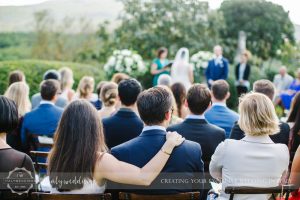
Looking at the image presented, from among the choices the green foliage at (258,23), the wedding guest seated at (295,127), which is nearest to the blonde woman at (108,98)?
the wedding guest seated at (295,127)

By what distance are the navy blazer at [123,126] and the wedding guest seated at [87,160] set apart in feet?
6.85

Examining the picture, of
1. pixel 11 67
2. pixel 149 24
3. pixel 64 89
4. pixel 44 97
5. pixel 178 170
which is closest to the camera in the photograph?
pixel 178 170

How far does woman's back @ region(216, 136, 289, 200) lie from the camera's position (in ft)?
13.1

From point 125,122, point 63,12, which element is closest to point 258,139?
point 125,122

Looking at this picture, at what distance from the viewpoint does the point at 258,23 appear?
85.9ft

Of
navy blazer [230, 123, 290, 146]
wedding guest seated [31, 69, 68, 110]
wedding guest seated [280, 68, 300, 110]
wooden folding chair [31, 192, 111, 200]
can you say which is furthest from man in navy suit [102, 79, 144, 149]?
wedding guest seated [280, 68, 300, 110]

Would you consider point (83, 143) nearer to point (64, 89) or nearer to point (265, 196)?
point (265, 196)

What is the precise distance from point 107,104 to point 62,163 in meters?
3.33

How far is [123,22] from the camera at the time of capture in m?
19.7

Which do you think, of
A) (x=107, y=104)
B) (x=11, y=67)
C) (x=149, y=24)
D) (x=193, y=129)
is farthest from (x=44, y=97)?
(x=149, y=24)

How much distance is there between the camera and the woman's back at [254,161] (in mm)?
3982

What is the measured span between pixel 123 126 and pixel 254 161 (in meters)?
2.23

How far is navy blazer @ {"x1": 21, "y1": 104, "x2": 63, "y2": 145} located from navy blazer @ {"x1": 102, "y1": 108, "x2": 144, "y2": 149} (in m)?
1.03

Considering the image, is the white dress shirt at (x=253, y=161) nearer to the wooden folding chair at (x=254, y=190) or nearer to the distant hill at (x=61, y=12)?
the wooden folding chair at (x=254, y=190)
